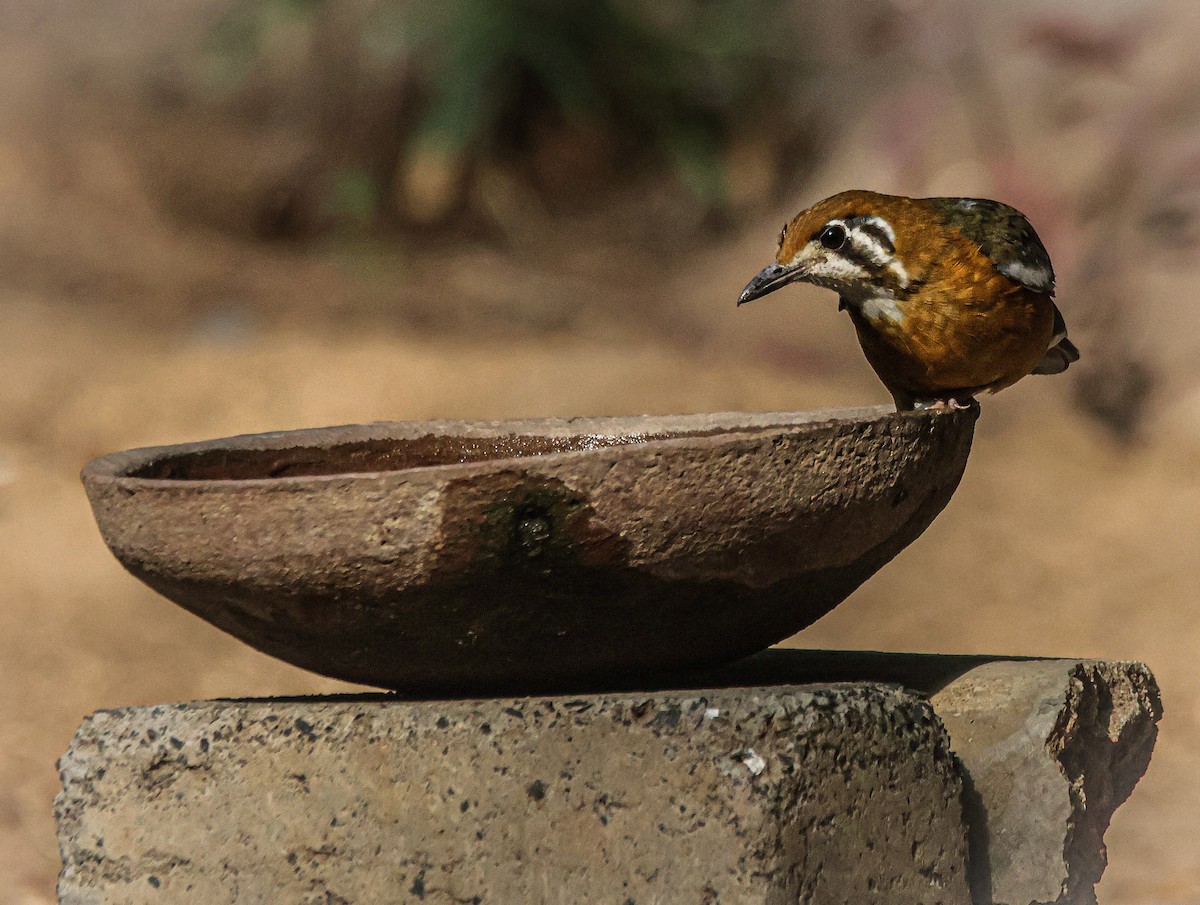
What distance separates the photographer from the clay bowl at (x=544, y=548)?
2328mm

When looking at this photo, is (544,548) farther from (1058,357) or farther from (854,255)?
(1058,357)

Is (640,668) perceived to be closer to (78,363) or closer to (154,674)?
(154,674)

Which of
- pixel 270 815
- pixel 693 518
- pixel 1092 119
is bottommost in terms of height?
pixel 270 815

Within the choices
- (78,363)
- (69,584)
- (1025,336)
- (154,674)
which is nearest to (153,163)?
(78,363)

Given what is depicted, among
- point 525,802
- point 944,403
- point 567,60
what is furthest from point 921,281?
point 567,60

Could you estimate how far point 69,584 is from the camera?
5.89m

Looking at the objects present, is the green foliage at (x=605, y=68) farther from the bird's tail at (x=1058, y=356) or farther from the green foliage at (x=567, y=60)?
the bird's tail at (x=1058, y=356)

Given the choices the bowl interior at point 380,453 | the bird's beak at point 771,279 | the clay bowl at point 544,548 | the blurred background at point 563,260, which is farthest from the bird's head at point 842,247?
the blurred background at point 563,260

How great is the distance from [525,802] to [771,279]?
43.5 inches

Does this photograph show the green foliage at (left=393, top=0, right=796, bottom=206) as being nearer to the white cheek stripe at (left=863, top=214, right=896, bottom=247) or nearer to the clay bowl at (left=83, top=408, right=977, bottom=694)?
the white cheek stripe at (left=863, top=214, right=896, bottom=247)

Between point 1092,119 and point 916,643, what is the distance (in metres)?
3.14

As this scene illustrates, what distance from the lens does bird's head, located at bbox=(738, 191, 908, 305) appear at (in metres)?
2.96

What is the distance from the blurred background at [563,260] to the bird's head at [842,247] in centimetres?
176

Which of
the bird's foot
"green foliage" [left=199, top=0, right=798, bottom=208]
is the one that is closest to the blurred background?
"green foliage" [left=199, top=0, right=798, bottom=208]
